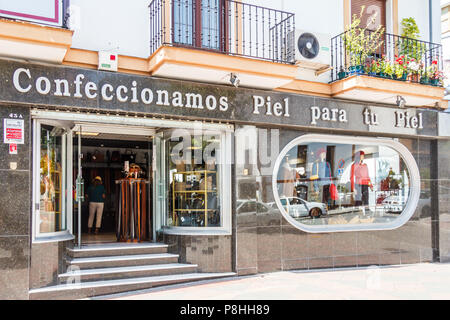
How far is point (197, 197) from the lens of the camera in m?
9.11

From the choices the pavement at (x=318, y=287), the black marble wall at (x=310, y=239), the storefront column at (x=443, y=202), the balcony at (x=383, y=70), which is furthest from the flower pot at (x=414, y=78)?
the pavement at (x=318, y=287)

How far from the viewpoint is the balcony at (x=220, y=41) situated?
785 cm

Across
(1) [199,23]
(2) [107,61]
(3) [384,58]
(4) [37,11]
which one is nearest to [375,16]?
(3) [384,58]

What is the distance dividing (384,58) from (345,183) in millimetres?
2922

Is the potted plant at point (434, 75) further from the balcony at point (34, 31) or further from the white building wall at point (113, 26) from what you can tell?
the balcony at point (34, 31)

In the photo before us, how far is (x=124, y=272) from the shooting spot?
7.81 m

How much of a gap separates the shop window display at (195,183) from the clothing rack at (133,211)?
2.51ft

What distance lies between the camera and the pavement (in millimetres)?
7137

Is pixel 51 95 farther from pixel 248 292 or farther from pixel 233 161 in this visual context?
pixel 248 292

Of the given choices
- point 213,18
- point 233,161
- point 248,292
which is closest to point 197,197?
point 233,161

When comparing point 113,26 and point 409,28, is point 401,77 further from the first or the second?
point 113,26

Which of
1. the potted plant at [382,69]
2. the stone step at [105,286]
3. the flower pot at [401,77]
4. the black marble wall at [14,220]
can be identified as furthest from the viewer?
the flower pot at [401,77]

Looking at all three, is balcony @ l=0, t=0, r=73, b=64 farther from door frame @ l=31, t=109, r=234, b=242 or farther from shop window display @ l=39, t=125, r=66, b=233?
shop window display @ l=39, t=125, r=66, b=233
